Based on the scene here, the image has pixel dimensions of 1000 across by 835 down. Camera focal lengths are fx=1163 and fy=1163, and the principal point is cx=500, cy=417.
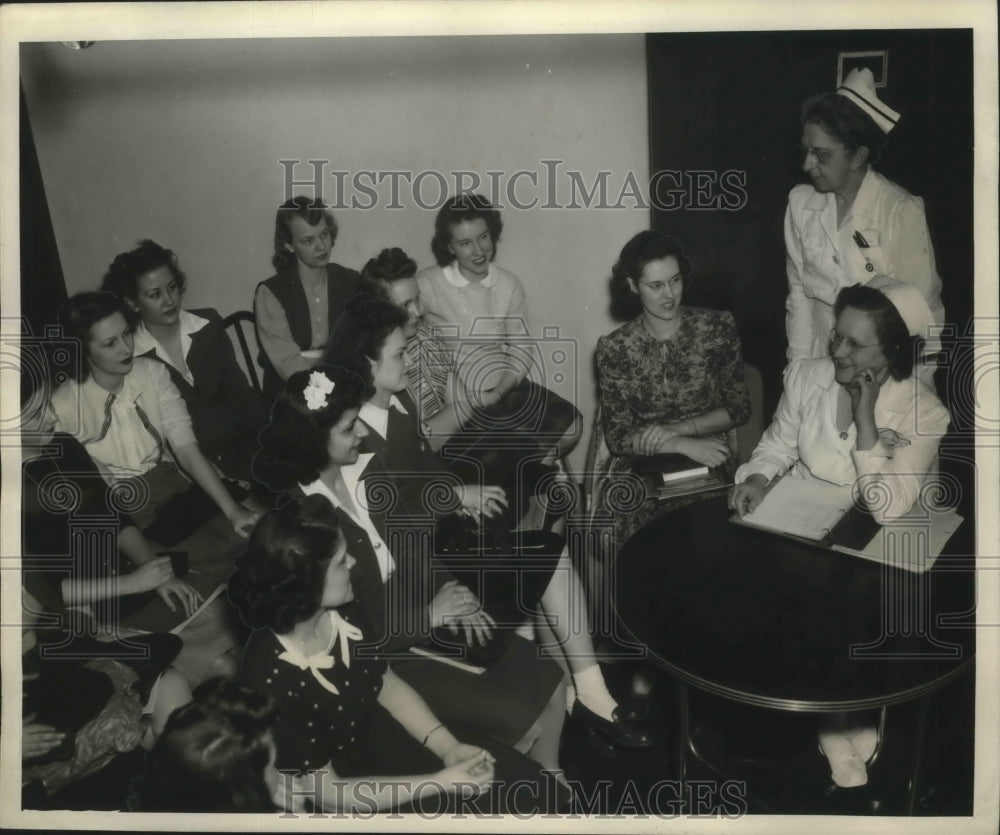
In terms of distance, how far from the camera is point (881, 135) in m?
3.18

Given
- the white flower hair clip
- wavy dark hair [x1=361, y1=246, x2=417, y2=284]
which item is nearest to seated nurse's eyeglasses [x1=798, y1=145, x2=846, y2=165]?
wavy dark hair [x1=361, y1=246, x2=417, y2=284]

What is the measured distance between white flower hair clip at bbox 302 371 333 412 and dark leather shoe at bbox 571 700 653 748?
1145 millimetres

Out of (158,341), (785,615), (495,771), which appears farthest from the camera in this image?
(158,341)

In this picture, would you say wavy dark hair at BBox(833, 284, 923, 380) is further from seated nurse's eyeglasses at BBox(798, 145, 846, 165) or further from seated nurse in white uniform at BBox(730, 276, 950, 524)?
seated nurse's eyeglasses at BBox(798, 145, 846, 165)

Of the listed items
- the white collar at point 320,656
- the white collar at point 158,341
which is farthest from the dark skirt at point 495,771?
the white collar at point 158,341

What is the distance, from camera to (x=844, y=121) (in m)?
3.18

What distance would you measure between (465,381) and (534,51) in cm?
92

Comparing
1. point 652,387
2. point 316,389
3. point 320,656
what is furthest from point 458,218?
point 320,656

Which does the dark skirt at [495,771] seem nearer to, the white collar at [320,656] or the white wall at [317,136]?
the white collar at [320,656]

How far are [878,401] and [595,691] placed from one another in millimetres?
1140

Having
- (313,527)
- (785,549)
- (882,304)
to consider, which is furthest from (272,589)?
(882,304)

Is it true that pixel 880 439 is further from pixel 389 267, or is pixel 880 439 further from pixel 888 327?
pixel 389 267

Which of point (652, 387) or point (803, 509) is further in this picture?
point (652, 387)

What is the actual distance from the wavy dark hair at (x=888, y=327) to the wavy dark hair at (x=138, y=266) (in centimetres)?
186
